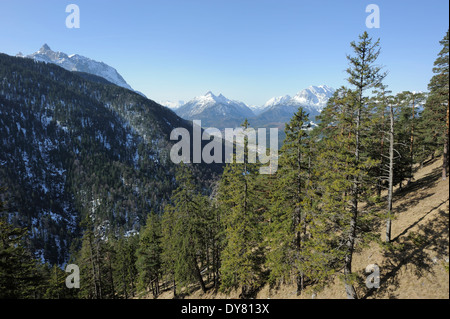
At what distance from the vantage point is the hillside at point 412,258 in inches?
517

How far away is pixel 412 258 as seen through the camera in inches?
588

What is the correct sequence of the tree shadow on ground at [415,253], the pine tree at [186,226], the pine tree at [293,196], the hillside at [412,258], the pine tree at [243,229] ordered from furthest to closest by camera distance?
the pine tree at [186,226] < the pine tree at [243,229] < the pine tree at [293,196] < the tree shadow on ground at [415,253] < the hillside at [412,258]

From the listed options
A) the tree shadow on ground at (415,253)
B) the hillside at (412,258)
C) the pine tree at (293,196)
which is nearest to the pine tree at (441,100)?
the hillside at (412,258)

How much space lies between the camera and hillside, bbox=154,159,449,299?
517 inches

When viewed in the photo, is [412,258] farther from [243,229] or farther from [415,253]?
[243,229]

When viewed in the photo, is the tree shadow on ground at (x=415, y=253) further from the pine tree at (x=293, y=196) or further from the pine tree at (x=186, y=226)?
the pine tree at (x=186, y=226)

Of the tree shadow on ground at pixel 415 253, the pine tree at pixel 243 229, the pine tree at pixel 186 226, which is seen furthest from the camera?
the pine tree at pixel 186 226

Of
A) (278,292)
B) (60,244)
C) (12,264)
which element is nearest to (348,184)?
(278,292)

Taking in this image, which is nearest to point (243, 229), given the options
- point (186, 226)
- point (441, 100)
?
point (186, 226)

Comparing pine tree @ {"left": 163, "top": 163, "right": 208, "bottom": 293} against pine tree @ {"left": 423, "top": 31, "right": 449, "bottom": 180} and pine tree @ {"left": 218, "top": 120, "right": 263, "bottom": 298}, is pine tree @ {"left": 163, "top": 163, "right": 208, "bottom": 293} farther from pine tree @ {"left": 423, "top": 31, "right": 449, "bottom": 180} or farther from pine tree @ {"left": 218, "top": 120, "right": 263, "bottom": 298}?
pine tree @ {"left": 423, "top": 31, "right": 449, "bottom": 180}

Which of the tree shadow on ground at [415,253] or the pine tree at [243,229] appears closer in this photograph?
the tree shadow on ground at [415,253]

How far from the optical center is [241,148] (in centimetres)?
1922

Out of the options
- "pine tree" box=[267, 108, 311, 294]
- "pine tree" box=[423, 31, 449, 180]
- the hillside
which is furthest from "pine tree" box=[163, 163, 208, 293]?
"pine tree" box=[423, 31, 449, 180]

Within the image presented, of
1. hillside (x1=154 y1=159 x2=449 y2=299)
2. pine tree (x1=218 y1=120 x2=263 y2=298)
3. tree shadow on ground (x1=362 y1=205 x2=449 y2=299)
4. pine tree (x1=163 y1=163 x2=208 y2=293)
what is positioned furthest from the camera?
pine tree (x1=163 y1=163 x2=208 y2=293)
